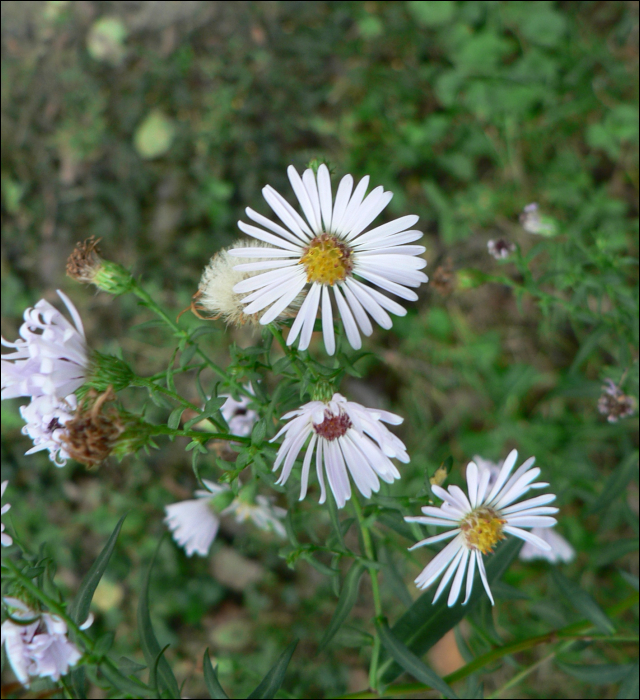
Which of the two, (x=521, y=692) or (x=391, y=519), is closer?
(x=391, y=519)

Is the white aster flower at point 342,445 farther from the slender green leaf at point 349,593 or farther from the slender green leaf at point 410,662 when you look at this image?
the slender green leaf at point 410,662

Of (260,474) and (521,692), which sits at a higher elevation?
(260,474)

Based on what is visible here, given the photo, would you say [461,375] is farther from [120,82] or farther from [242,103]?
[120,82]

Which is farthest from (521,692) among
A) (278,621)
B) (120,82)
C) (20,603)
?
(120,82)

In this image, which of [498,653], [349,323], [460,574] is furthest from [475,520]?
[349,323]

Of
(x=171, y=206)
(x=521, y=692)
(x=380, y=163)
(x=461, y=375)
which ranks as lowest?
(x=521, y=692)

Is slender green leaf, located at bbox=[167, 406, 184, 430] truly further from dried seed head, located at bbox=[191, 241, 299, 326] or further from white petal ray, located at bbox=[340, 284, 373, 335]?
white petal ray, located at bbox=[340, 284, 373, 335]

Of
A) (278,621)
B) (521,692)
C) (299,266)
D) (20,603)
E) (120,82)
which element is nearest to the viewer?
(20,603)

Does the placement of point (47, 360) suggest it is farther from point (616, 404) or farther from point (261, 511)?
point (616, 404)
